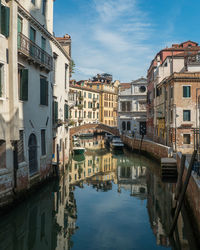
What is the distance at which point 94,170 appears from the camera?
20766 millimetres

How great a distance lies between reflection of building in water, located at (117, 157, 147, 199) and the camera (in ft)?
49.1

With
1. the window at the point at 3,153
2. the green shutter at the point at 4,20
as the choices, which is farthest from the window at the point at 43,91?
the window at the point at 3,153

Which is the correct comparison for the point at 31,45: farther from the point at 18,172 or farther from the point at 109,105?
the point at 109,105

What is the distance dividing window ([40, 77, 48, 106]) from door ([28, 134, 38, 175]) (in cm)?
197

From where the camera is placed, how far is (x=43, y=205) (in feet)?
37.1

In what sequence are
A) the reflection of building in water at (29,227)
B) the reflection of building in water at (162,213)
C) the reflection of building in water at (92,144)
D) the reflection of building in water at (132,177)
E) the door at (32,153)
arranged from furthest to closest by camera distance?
the reflection of building in water at (92,144), the reflection of building in water at (132,177), the door at (32,153), the reflection of building in water at (162,213), the reflection of building in water at (29,227)

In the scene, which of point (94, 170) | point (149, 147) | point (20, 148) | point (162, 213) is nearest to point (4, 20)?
point (20, 148)

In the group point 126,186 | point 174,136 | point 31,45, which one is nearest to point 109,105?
point 174,136

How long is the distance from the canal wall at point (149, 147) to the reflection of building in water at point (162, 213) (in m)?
4.58

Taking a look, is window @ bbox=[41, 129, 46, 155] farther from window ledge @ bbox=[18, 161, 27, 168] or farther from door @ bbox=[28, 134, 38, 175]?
window ledge @ bbox=[18, 161, 27, 168]

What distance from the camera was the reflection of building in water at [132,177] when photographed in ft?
49.1

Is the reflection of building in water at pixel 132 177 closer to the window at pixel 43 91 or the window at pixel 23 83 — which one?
the window at pixel 43 91

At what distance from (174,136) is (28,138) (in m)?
14.6

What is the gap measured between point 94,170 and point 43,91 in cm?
941
